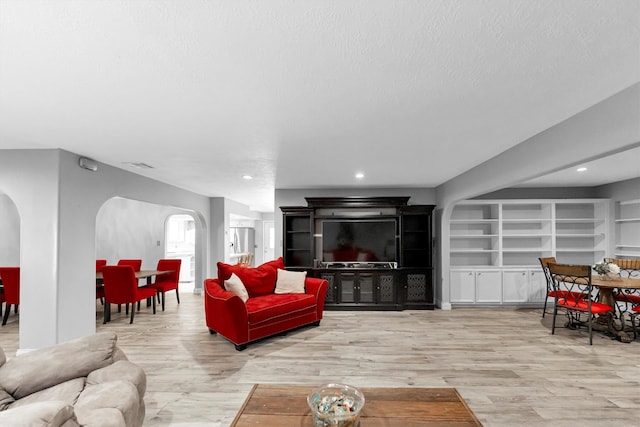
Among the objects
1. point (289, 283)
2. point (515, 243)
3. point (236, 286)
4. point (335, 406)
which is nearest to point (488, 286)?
point (515, 243)

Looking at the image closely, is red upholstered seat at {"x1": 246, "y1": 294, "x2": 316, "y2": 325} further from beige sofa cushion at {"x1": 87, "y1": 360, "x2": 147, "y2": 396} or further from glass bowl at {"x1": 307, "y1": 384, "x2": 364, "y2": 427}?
glass bowl at {"x1": 307, "y1": 384, "x2": 364, "y2": 427}

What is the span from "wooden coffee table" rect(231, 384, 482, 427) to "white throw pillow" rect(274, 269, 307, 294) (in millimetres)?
2967

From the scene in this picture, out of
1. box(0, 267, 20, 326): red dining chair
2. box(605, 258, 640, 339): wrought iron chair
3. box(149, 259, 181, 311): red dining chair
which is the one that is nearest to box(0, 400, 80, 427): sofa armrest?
box(0, 267, 20, 326): red dining chair

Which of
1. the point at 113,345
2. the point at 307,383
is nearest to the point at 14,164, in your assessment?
the point at 113,345

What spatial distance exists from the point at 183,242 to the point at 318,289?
7.06 m

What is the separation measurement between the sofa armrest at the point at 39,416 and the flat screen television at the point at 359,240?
5348 millimetres

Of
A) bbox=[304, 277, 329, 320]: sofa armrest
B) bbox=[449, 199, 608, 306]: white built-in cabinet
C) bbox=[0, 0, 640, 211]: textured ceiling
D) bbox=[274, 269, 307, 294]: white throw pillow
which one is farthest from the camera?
bbox=[449, 199, 608, 306]: white built-in cabinet

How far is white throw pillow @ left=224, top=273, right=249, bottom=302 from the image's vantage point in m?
4.42

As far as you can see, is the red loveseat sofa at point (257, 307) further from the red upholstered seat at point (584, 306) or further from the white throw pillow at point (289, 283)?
the red upholstered seat at point (584, 306)

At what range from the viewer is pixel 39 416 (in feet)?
3.86

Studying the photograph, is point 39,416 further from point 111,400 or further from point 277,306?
point 277,306

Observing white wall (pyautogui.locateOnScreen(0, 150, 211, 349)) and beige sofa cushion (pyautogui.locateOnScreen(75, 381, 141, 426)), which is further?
white wall (pyautogui.locateOnScreen(0, 150, 211, 349))

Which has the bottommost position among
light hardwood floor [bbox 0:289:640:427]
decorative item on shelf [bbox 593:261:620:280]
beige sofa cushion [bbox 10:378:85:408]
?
light hardwood floor [bbox 0:289:640:427]

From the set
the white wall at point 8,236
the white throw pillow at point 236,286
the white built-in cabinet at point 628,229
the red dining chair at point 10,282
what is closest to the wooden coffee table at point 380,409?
the white throw pillow at point 236,286
